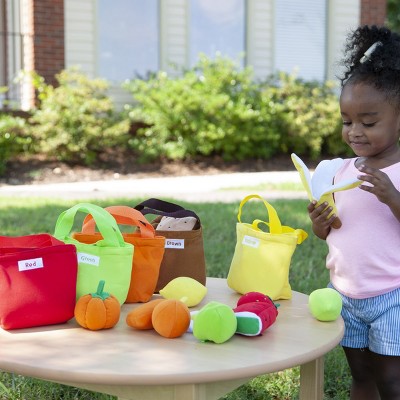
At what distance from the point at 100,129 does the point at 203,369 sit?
929 centimetres

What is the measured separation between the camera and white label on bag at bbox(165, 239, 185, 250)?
2.68m

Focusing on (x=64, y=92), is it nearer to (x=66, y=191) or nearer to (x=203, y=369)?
(x=66, y=191)

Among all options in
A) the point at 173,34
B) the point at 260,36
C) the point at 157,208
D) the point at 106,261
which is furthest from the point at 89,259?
the point at 260,36

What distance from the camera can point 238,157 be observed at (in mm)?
11703

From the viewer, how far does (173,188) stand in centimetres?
930

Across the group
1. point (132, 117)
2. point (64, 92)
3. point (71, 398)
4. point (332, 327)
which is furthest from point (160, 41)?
point (332, 327)

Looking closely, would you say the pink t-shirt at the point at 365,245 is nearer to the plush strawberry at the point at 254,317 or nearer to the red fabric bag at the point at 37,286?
the plush strawberry at the point at 254,317

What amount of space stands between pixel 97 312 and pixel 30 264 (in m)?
0.25

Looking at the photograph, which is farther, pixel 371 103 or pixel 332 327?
pixel 371 103

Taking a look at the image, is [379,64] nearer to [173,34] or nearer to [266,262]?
[266,262]

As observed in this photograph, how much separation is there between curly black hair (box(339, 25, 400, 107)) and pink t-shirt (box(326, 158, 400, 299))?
27 centimetres

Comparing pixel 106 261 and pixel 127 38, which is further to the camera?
pixel 127 38

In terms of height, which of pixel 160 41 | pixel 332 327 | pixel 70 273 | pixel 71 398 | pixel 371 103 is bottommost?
pixel 71 398

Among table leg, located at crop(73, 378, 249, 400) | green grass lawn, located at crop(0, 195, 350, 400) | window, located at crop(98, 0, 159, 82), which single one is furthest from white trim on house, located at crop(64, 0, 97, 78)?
table leg, located at crop(73, 378, 249, 400)
